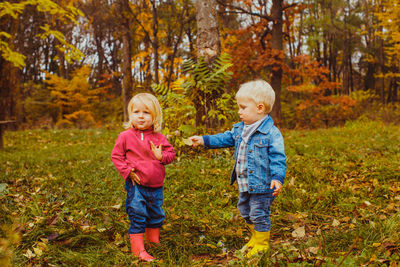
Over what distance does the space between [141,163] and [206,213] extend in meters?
1.25

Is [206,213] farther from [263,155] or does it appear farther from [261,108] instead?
[261,108]

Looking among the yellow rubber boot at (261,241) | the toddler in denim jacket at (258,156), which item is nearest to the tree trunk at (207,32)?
the toddler in denim jacket at (258,156)

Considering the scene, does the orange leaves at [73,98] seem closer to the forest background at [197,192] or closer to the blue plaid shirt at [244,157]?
the forest background at [197,192]

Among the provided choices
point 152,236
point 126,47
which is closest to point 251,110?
point 152,236

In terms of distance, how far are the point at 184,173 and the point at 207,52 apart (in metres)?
2.66

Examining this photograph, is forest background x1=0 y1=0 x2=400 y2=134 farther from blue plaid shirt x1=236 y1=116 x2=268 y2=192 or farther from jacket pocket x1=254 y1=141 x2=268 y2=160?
jacket pocket x1=254 y1=141 x2=268 y2=160

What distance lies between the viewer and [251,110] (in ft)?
8.13

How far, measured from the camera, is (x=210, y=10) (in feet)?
20.2

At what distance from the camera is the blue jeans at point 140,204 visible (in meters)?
2.47

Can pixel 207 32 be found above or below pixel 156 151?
above

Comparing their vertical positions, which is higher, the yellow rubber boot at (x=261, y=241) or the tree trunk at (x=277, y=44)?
the tree trunk at (x=277, y=44)

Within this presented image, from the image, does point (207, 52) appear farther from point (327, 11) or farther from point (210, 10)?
point (327, 11)

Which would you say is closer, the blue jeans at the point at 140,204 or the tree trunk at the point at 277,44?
the blue jeans at the point at 140,204

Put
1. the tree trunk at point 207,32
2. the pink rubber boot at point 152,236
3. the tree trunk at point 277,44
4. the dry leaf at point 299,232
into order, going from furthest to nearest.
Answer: the tree trunk at point 277,44 → the tree trunk at point 207,32 → the dry leaf at point 299,232 → the pink rubber boot at point 152,236
